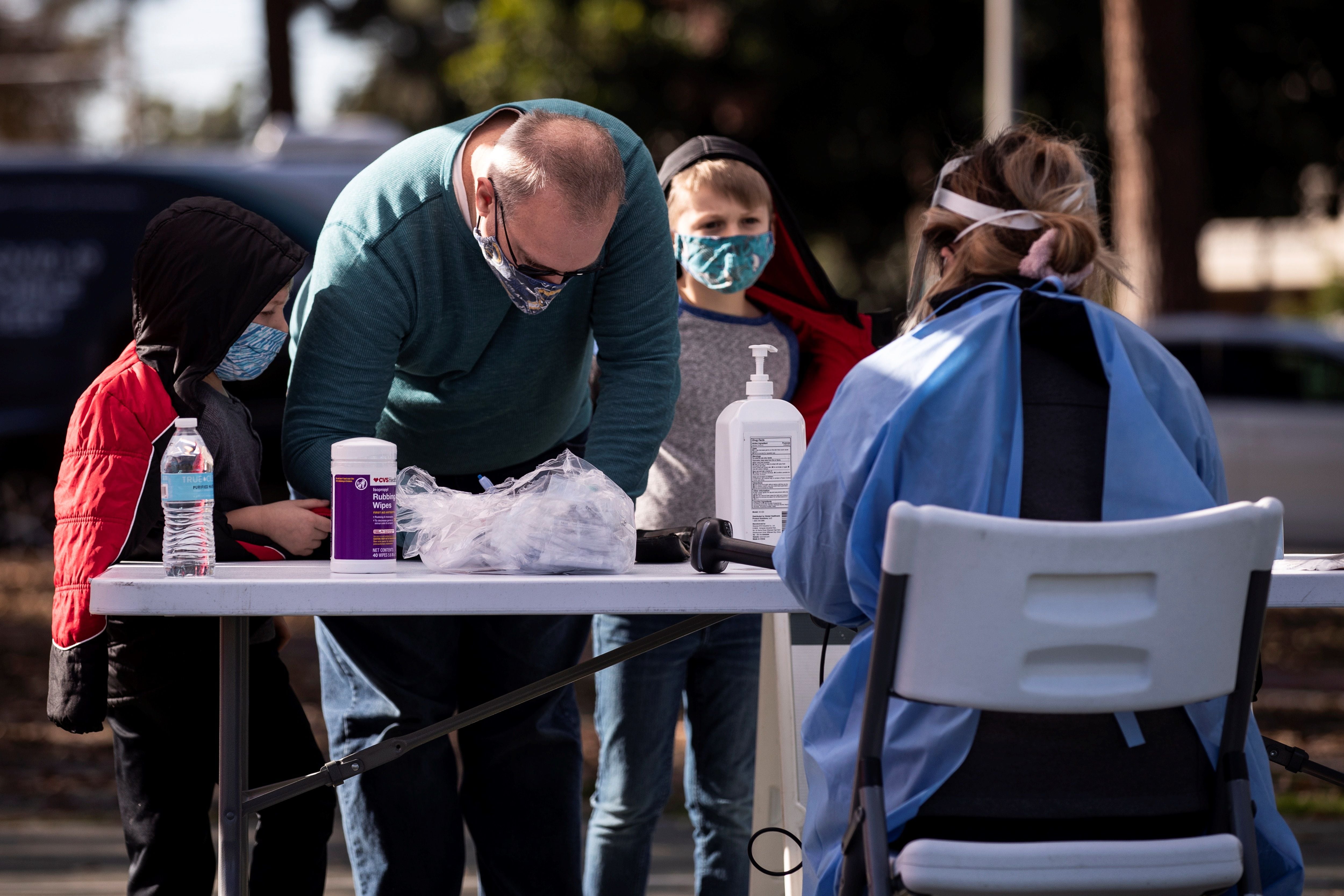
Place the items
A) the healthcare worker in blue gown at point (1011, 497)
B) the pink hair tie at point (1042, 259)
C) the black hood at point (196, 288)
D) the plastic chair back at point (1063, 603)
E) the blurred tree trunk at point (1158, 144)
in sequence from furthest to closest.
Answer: the blurred tree trunk at point (1158, 144) → the black hood at point (196, 288) → the pink hair tie at point (1042, 259) → the healthcare worker in blue gown at point (1011, 497) → the plastic chair back at point (1063, 603)

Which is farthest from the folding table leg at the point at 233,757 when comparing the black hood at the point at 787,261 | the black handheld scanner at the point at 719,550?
the black hood at the point at 787,261

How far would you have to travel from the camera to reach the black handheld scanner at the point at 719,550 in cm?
211

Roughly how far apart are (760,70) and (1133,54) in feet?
13.7

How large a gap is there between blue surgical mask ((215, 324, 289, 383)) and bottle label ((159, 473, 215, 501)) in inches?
11.5

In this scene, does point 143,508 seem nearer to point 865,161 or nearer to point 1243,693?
point 1243,693

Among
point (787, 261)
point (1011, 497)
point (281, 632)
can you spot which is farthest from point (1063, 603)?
point (787, 261)

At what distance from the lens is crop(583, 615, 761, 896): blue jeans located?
2.78 m

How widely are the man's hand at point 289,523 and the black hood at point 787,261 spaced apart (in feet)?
3.57

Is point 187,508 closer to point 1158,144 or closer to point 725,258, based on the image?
point 725,258

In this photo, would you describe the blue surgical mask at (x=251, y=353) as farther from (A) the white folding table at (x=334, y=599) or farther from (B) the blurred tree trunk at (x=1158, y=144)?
(B) the blurred tree trunk at (x=1158, y=144)

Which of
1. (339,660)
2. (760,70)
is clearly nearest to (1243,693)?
(339,660)

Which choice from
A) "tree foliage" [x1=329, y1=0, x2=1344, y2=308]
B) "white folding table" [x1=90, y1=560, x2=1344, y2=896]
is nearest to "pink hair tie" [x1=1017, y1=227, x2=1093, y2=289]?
A: "white folding table" [x1=90, y1=560, x2=1344, y2=896]

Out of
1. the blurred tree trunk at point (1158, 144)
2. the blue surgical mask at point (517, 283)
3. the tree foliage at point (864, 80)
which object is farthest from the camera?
the tree foliage at point (864, 80)

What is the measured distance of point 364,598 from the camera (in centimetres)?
196
